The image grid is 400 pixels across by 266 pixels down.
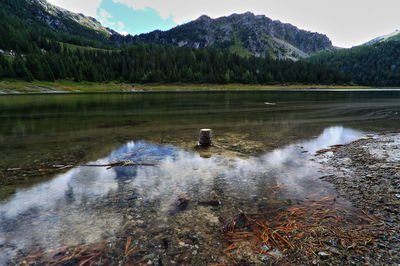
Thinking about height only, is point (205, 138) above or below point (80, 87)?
below

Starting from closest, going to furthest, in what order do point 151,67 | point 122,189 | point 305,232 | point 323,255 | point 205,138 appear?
point 323,255 < point 305,232 < point 122,189 < point 205,138 < point 151,67

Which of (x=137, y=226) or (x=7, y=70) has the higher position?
(x=7, y=70)

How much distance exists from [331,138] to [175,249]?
18.1 meters

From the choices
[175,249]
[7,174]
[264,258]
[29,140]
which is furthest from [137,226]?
[29,140]

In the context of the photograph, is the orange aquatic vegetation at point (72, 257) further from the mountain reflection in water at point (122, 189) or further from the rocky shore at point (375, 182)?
the rocky shore at point (375, 182)

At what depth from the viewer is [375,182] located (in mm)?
9430

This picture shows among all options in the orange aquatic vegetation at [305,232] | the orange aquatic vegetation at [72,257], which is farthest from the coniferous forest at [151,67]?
the orange aquatic vegetation at [305,232]

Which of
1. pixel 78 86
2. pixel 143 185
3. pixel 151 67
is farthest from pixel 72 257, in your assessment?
pixel 151 67

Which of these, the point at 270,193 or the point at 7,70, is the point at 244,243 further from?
the point at 7,70

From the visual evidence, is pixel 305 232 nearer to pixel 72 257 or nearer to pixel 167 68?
pixel 72 257

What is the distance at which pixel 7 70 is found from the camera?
103188mm

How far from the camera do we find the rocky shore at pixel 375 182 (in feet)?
18.1

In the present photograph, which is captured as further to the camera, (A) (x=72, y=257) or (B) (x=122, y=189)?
(B) (x=122, y=189)

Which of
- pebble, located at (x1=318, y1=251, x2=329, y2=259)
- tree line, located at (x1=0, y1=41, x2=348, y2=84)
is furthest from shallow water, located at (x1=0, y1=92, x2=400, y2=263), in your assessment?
tree line, located at (x1=0, y1=41, x2=348, y2=84)
